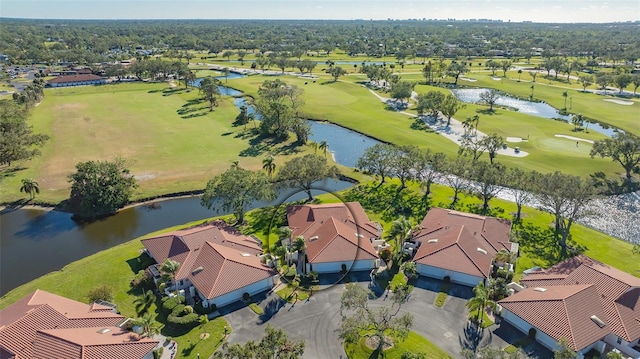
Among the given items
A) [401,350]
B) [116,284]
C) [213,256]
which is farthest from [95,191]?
[401,350]

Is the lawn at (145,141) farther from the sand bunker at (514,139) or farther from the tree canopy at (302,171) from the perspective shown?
the sand bunker at (514,139)

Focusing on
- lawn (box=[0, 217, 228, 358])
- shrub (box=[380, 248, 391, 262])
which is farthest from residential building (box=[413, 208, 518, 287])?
lawn (box=[0, 217, 228, 358])

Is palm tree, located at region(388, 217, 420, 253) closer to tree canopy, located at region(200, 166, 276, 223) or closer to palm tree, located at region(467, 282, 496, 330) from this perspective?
palm tree, located at region(467, 282, 496, 330)

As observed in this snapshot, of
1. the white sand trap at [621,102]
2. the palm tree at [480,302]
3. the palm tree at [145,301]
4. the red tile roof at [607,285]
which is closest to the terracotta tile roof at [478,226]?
the red tile roof at [607,285]

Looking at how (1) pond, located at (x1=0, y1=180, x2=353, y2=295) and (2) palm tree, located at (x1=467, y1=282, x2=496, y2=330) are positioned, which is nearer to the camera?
(2) palm tree, located at (x1=467, y1=282, x2=496, y2=330)

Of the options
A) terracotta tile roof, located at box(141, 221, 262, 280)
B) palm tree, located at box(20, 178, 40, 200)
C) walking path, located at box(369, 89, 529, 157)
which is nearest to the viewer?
terracotta tile roof, located at box(141, 221, 262, 280)

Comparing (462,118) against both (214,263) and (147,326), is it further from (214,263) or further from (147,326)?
(147,326)

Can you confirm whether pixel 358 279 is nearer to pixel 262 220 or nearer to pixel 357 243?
pixel 357 243

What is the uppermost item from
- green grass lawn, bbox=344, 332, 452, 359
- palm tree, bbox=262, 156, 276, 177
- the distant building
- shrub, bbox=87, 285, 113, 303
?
the distant building
